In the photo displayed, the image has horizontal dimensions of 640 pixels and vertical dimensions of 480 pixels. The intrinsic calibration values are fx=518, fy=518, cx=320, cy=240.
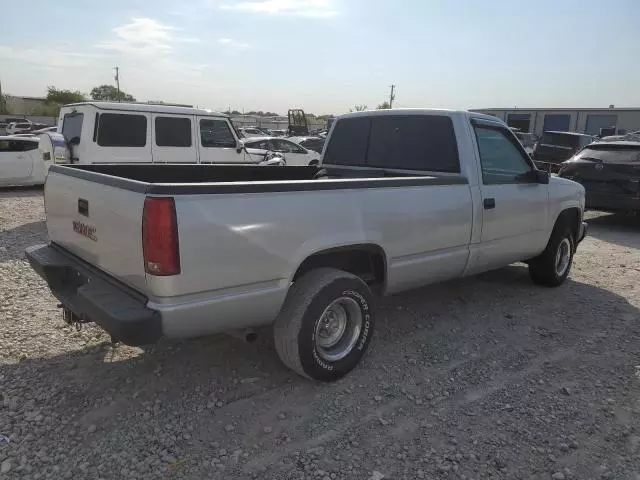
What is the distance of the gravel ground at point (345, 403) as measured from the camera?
273 centimetres

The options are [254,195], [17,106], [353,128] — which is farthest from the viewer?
[17,106]

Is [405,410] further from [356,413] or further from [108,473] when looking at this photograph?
[108,473]

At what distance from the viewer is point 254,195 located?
2.90 meters

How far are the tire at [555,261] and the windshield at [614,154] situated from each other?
15.7 ft

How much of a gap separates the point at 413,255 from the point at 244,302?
58.9 inches

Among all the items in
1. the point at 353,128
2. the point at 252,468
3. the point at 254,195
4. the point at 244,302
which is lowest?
the point at 252,468

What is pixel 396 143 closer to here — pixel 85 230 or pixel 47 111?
pixel 85 230

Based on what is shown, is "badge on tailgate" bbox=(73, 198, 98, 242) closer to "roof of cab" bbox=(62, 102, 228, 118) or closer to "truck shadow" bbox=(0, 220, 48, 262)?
"truck shadow" bbox=(0, 220, 48, 262)

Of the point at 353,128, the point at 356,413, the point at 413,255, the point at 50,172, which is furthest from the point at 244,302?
the point at 353,128

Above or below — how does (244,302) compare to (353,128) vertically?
below

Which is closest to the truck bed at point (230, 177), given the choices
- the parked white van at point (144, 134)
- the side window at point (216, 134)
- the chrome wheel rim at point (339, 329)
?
the chrome wheel rim at point (339, 329)

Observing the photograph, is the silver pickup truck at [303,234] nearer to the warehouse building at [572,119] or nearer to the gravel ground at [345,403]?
the gravel ground at [345,403]

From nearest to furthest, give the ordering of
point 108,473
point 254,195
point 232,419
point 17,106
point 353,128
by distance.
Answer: point 108,473 → point 254,195 → point 232,419 → point 353,128 → point 17,106

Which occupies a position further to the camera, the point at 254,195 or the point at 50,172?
the point at 50,172
